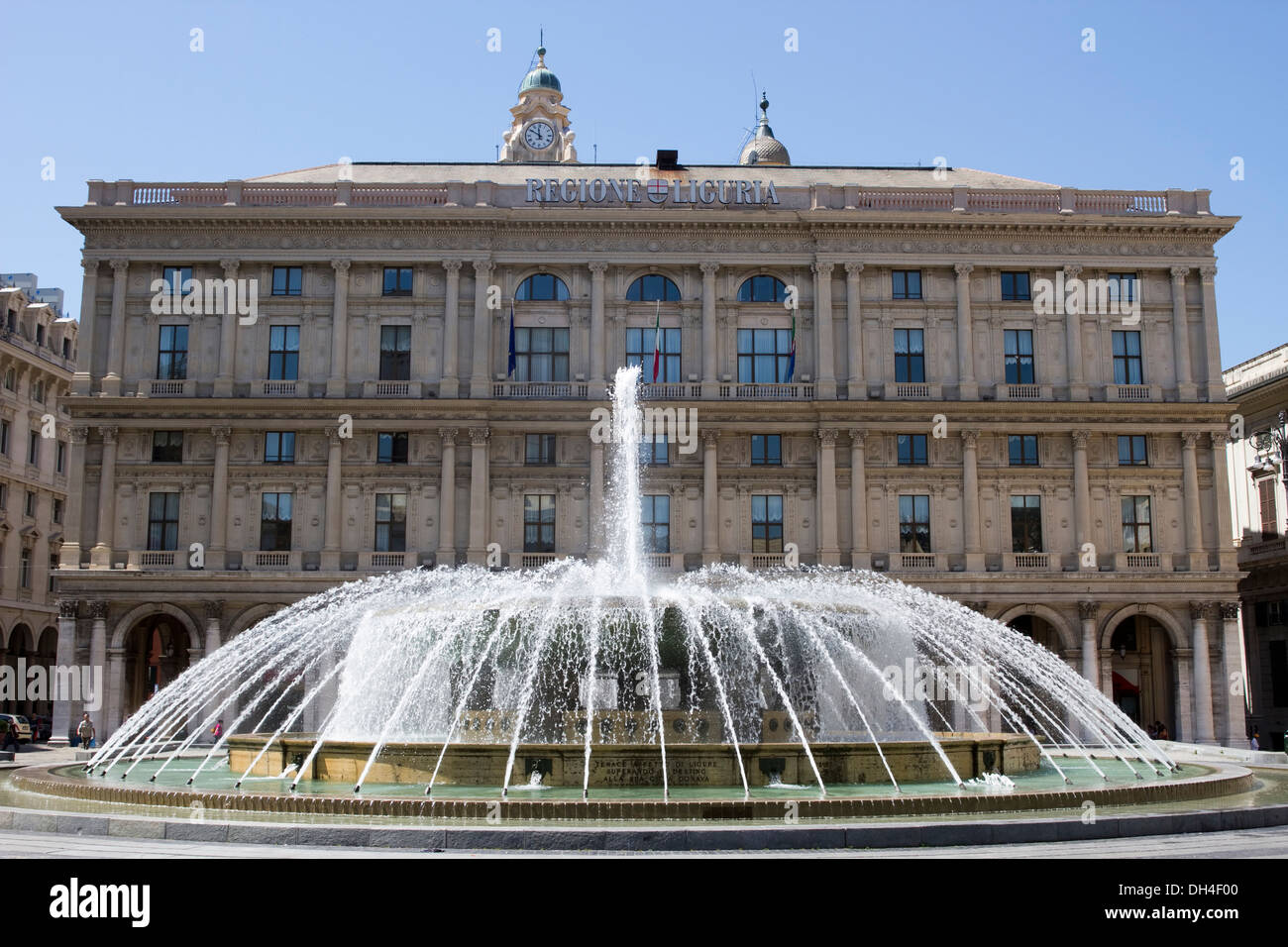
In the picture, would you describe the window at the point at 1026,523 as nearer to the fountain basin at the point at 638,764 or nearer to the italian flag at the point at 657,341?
the italian flag at the point at 657,341

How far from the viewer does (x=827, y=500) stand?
44.9 m

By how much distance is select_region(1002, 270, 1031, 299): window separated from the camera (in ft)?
154

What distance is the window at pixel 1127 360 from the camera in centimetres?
4662

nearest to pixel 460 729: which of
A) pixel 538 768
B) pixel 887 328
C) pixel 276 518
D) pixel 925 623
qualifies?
pixel 538 768

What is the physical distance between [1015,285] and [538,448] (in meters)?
18.6

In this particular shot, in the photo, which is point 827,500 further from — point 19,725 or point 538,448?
point 19,725

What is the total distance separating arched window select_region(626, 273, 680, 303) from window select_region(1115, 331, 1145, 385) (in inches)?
643

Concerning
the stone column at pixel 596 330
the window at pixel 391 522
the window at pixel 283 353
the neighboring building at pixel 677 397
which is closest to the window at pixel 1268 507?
the neighboring building at pixel 677 397

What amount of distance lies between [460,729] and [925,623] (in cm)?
884

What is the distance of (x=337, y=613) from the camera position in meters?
22.5

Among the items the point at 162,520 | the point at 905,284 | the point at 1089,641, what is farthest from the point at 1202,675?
the point at 162,520

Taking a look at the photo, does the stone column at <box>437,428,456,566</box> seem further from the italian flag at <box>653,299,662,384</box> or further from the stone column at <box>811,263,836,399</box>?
the stone column at <box>811,263,836,399</box>

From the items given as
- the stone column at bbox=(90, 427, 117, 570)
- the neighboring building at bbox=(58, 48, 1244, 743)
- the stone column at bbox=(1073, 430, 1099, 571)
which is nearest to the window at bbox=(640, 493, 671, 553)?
the neighboring building at bbox=(58, 48, 1244, 743)
